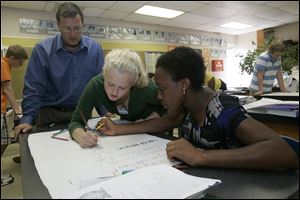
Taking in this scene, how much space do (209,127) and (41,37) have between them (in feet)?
1.51

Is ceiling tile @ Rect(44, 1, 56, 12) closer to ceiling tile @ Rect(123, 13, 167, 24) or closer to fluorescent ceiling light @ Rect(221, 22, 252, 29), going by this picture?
ceiling tile @ Rect(123, 13, 167, 24)

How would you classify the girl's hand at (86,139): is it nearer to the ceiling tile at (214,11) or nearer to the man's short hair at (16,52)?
the man's short hair at (16,52)

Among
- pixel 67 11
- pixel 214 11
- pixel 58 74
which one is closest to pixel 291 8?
pixel 214 11

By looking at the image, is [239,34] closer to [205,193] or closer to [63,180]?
[205,193]

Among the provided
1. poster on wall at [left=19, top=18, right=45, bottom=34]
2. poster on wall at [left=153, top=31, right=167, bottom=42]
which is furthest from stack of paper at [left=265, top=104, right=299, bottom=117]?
poster on wall at [left=19, top=18, right=45, bottom=34]

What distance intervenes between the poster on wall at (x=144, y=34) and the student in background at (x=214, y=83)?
183 millimetres

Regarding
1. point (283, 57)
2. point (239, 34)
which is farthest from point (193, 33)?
point (283, 57)

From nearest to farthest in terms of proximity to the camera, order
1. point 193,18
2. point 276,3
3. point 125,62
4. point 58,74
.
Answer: point 276,3 → point 193,18 → point 125,62 → point 58,74

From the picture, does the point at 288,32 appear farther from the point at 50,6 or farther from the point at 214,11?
the point at 50,6

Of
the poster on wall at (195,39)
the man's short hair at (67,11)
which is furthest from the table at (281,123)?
the man's short hair at (67,11)

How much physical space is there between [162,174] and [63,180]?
18 centimetres

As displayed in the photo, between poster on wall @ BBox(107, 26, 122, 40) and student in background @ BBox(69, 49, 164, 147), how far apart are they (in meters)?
0.09

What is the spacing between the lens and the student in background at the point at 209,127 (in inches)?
17.2

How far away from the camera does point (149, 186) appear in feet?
1.25
